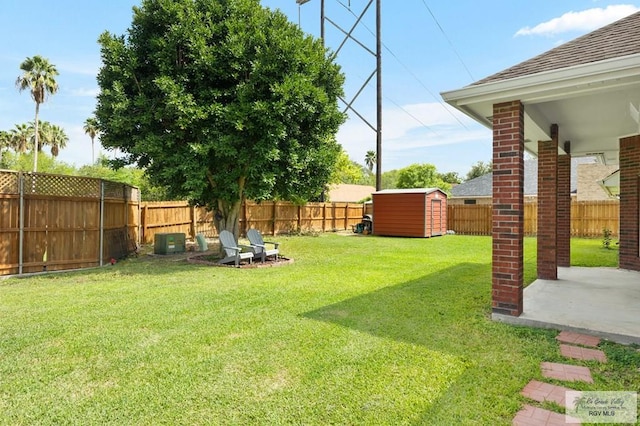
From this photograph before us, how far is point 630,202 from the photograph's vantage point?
7.41m

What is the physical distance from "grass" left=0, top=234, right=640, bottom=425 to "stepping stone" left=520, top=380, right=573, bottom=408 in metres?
0.08

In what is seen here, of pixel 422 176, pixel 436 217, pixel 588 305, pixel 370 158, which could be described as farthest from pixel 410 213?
pixel 370 158

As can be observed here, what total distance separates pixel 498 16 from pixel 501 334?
13.6 m

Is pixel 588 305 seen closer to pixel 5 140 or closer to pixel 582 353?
pixel 582 353

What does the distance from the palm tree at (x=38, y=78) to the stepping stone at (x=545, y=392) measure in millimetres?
30388

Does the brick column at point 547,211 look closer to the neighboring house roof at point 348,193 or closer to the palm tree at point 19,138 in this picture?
the neighboring house roof at point 348,193

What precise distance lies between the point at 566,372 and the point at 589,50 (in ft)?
11.6

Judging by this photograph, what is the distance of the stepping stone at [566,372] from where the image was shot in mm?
2828

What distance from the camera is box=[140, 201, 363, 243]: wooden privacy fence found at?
41.6ft

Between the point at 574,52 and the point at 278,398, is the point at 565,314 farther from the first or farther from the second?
the point at 278,398

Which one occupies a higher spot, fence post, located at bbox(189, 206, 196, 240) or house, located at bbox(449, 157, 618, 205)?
house, located at bbox(449, 157, 618, 205)

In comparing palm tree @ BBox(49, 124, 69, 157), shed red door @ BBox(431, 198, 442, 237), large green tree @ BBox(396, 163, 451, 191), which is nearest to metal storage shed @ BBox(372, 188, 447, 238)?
shed red door @ BBox(431, 198, 442, 237)

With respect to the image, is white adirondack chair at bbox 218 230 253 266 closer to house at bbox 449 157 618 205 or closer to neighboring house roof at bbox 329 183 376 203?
house at bbox 449 157 618 205

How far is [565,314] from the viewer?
14.4ft
